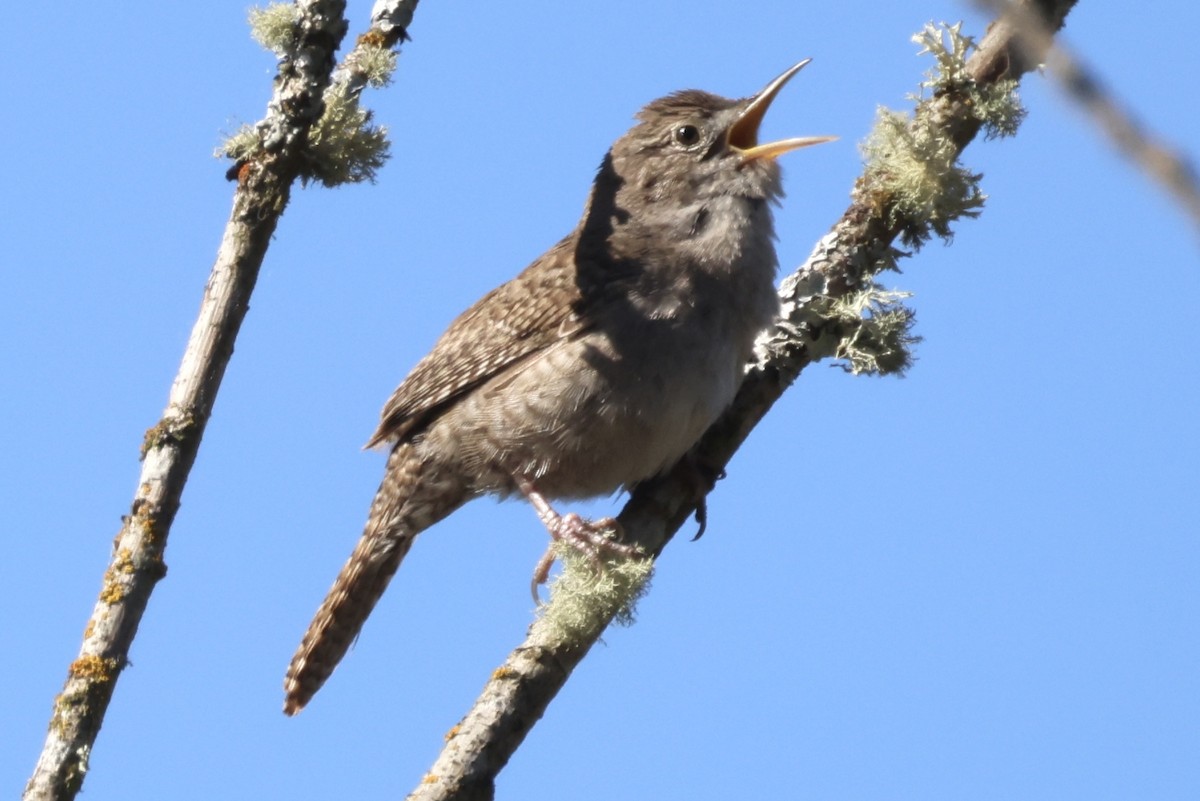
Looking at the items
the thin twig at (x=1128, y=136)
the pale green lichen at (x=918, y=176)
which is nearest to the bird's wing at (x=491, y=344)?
the pale green lichen at (x=918, y=176)

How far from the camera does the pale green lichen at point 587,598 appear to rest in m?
3.46

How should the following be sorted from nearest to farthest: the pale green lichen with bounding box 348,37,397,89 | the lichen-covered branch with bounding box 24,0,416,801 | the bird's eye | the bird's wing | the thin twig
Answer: the thin twig
the lichen-covered branch with bounding box 24,0,416,801
the pale green lichen with bounding box 348,37,397,89
the bird's wing
the bird's eye

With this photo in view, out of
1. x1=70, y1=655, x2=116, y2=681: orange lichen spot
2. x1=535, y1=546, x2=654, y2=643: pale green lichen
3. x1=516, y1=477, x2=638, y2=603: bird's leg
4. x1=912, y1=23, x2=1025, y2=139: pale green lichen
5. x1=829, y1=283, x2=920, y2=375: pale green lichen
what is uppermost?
x1=912, y1=23, x2=1025, y2=139: pale green lichen

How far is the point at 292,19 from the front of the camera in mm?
3021

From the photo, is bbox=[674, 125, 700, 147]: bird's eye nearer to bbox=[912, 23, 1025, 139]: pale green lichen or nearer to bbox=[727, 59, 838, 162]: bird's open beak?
bbox=[727, 59, 838, 162]: bird's open beak

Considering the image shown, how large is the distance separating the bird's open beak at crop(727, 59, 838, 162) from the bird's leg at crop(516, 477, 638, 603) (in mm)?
1440

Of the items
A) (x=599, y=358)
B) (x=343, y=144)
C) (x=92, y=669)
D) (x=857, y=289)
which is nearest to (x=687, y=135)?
(x=599, y=358)

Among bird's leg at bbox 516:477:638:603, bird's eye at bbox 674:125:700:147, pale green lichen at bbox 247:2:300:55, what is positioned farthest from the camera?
bird's eye at bbox 674:125:700:147

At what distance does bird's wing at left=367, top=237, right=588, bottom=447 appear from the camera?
485 centimetres

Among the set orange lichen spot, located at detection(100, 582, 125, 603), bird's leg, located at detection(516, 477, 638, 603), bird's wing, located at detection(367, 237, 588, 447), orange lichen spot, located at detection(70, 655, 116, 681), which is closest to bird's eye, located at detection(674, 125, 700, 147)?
bird's wing, located at detection(367, 237, 588, 447)

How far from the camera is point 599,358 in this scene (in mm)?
4664

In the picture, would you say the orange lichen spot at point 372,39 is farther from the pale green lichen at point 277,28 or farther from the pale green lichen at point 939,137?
the pale green lichen at point 939,137

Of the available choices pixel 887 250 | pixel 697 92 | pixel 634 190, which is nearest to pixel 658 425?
pixel 887 250

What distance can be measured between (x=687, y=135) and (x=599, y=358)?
3.54 ft
